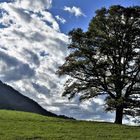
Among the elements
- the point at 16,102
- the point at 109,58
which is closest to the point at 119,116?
the point at 109,58

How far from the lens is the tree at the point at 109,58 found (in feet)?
222

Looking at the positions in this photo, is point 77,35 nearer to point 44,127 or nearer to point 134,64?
point 134,64

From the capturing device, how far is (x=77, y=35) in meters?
70.6

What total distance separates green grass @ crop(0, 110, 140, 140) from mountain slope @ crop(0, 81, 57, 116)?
93.4 metres

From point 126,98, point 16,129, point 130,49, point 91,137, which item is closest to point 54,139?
point 91,137

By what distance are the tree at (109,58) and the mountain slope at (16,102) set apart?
276ft

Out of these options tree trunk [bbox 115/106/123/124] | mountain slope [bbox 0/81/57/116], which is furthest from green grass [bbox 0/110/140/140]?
mountain slope [bbox 0/81/57/116]

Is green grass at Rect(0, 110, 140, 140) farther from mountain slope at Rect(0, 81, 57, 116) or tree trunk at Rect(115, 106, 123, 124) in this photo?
mountain slope at Rect(0, 81, 57, 116)

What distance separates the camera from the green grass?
→ 45.5m

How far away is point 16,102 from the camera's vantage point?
548 ft

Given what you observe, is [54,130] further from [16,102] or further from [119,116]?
[16,102]

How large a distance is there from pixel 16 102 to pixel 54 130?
118m

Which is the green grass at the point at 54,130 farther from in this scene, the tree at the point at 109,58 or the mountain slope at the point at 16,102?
the mountain slope at the point at 16,102

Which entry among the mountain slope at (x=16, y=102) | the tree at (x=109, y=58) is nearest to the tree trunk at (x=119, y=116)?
the tree at (x=109, y=58)
